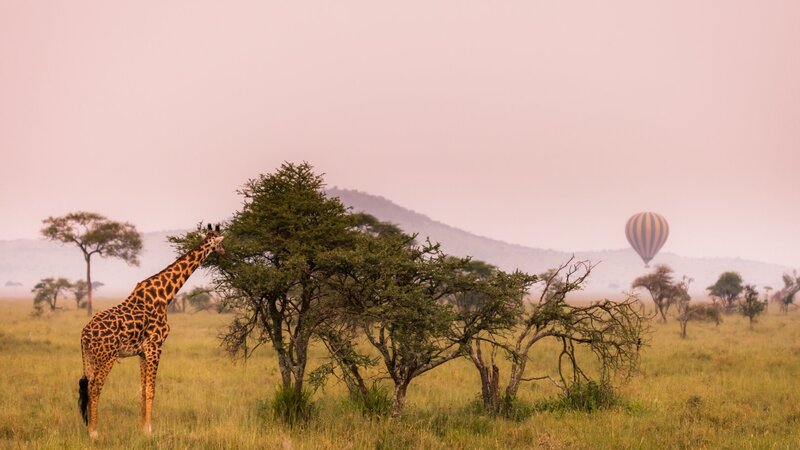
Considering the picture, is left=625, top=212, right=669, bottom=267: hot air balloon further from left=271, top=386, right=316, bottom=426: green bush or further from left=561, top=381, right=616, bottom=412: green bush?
left=271, top=386, right=316, bottom=426: green bush

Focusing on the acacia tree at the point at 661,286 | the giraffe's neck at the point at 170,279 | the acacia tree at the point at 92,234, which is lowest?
the acacia tree at the point at 661,286

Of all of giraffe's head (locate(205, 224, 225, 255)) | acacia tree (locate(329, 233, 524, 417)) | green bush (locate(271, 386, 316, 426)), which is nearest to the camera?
acacia tree (locate(329, 233, 524, 417))

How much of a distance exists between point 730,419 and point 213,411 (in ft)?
42.8

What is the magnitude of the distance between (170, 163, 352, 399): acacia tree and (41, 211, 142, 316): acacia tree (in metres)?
45.1

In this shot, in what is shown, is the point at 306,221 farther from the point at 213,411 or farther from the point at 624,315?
the point at 624,315

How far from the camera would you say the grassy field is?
11.8 metres

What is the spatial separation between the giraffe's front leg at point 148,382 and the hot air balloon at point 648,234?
6048 inches

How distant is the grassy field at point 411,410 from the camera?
1175 centimetres

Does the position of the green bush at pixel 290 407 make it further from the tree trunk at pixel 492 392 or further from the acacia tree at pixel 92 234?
the acacia tree at pixel 92 234

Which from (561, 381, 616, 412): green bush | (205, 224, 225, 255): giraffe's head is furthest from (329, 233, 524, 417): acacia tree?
(561, 381, 616, 412): green bush

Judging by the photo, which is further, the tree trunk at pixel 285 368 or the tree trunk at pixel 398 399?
the tree trunk at pixel 285 368

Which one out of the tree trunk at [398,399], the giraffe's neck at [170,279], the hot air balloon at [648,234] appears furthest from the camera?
the hot air balloon at [648,234]

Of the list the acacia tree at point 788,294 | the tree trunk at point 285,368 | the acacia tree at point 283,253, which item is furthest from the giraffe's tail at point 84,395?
the acacia tree at point 788,294

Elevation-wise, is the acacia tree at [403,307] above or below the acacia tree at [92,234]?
below
